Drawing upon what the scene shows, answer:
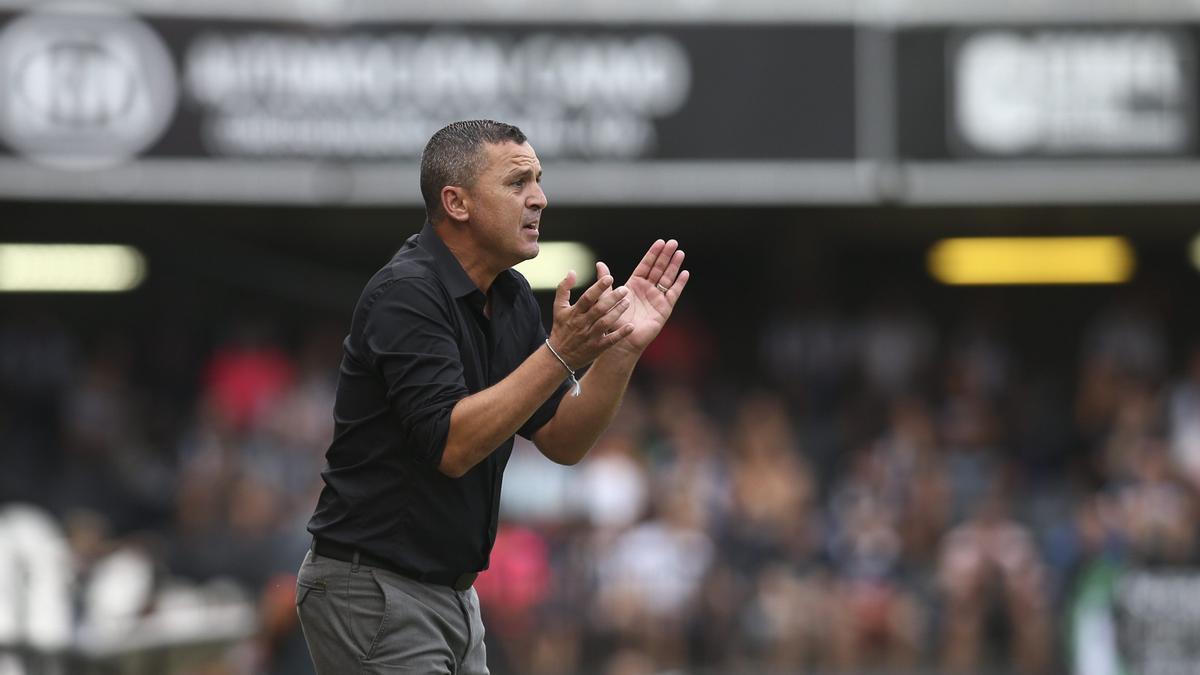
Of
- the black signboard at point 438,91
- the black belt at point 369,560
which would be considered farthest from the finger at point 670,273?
the black signboard at point 438,91

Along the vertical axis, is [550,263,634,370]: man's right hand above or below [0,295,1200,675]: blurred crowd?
above

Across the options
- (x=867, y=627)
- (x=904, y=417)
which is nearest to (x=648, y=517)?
(x=867, y=627)

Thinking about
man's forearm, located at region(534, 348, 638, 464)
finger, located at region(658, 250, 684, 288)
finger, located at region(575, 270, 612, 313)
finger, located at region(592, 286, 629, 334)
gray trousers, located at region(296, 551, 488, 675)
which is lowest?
gray trousers, located at region(296, 551, 488, 675)

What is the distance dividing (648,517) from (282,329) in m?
5.50

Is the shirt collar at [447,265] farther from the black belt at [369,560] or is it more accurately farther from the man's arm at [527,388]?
the black belt at [369,560]

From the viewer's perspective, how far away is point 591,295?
154 inches

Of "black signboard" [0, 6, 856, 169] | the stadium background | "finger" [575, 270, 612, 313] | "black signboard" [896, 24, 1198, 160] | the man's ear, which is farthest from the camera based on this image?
"black signboard" [896, 24, 1198, 160]

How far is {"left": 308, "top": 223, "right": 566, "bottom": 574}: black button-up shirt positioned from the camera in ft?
13.3

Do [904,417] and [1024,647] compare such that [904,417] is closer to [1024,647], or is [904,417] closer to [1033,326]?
[1024,647]

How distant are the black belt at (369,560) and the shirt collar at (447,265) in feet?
2.21

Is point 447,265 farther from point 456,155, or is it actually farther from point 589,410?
point 589,410

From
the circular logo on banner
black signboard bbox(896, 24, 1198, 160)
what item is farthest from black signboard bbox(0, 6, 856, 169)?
black signboard bbox(896, 24, 1198, 160)

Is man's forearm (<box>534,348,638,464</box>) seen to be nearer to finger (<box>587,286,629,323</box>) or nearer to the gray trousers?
finger (<box>587,286,629,323</box>)

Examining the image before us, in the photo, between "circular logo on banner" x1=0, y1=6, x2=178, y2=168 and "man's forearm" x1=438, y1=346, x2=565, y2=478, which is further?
"circular logo on banner" x1=0, y1=6, x2=178, y2=168
